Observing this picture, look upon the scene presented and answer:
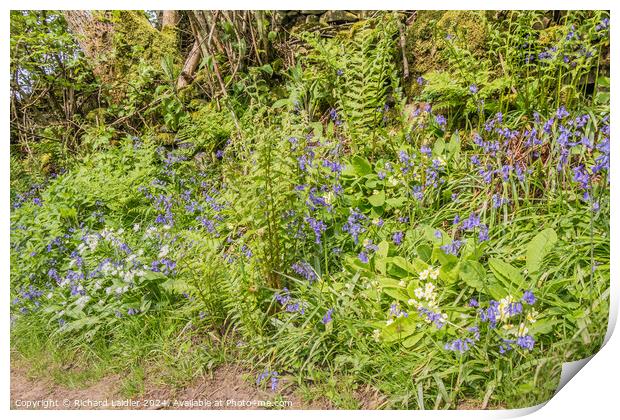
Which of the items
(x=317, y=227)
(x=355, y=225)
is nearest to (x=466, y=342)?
(x=355, y=225)

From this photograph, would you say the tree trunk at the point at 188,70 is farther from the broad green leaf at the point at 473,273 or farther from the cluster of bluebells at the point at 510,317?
the cluster of bluebells at the point at 510,317

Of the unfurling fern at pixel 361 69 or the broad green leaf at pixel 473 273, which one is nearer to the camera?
the broad green leaf at pixel 473 273

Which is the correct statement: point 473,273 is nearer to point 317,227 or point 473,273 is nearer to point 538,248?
point 538,248

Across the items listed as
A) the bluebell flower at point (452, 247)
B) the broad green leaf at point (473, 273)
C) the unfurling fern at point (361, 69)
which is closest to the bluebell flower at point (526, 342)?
the broad green leaf at point (473, 273)

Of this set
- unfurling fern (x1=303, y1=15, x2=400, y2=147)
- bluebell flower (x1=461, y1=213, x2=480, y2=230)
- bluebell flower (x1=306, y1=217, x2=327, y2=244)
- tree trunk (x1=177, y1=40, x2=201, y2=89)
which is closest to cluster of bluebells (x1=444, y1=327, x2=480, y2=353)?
bluebell flower (x1=461, y1=213, x2=480, y2=230)

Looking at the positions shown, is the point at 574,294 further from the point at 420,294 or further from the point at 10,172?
the point at 10,172

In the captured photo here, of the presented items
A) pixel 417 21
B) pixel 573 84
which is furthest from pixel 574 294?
pixel 417 21

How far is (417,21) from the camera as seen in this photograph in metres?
2.67

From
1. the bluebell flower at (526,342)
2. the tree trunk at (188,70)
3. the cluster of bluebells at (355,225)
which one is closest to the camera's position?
the bluebell flower at (526,342)

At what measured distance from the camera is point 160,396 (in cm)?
247

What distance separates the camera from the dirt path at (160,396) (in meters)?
2.43

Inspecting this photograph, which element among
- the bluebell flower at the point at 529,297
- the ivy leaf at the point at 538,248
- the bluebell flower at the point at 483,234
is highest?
the bluebell flower at the point at 483,234

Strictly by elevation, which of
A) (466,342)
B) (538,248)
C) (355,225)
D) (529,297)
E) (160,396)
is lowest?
(160,396)
